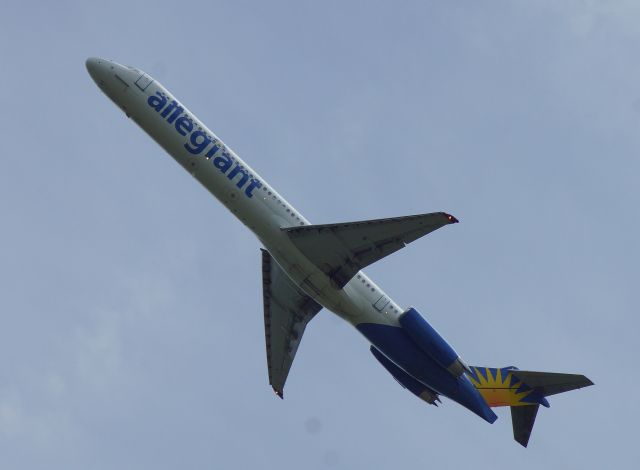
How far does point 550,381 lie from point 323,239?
14764 mm

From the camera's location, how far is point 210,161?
1624 inches

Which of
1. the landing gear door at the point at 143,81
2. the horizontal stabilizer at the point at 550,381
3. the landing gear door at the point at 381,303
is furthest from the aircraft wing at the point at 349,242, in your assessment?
the horizontal stabilizer at the point at 550,381

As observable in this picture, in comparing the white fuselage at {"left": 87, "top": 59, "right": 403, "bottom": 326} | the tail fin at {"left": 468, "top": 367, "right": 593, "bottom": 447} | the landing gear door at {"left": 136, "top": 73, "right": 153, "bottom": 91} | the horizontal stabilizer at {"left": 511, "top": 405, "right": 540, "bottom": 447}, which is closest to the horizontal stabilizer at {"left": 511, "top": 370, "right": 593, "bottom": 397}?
the tail fin at {"left": 468, "top": 367, "right": 593, "bottom": 447}

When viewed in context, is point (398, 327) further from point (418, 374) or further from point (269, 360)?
point (269, 360)

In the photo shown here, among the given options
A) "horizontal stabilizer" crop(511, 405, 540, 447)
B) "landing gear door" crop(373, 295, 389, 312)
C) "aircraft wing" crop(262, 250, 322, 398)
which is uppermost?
"horizontal stabilizer" crop(511, 405, 540, 447)

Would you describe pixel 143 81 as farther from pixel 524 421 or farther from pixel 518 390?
pixel 524 421

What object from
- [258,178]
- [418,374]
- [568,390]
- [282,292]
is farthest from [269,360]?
[568,390]

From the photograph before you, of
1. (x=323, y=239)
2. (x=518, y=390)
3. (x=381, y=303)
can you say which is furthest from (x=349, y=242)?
(x=518, y=390)

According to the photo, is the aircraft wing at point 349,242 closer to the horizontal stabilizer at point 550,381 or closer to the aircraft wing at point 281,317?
the aircraft wing at point 281,317

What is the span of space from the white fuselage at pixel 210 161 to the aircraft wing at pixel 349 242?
17.3 inches

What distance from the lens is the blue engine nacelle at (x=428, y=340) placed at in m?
43.5

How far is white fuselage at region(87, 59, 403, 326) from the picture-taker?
41.2m

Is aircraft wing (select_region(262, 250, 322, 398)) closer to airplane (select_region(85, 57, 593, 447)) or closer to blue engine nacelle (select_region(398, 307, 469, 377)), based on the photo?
airplane (select_region(85, 57, 593, 447))

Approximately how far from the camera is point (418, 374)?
44938mm
